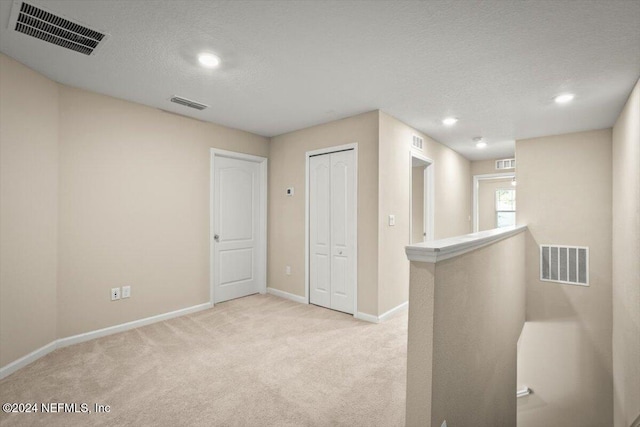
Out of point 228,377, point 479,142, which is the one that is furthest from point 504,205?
point 228,377

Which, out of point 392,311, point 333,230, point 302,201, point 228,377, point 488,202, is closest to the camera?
point 228,377

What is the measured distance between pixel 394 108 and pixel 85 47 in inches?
117

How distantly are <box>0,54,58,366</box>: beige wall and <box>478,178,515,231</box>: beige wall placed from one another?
829 centimetres

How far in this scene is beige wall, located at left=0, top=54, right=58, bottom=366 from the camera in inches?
93.4

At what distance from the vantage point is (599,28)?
1.97 m

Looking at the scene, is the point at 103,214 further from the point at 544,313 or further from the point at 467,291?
the point at 544,313

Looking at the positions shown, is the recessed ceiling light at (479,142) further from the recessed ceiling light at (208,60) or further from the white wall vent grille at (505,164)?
the recessed ceiling light at (208,60)

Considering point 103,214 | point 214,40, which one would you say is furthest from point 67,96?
point 214,40

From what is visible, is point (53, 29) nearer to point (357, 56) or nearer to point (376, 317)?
point (357, 56)

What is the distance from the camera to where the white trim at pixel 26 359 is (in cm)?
232

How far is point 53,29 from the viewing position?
6.61ft

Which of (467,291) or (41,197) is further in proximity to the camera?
(41,197)

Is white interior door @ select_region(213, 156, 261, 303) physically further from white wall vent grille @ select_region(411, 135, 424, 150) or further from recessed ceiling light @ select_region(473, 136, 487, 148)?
recessed ceiling light @ select_region(473, 136, 487, 148)

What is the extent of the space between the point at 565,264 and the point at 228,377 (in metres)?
4.99
